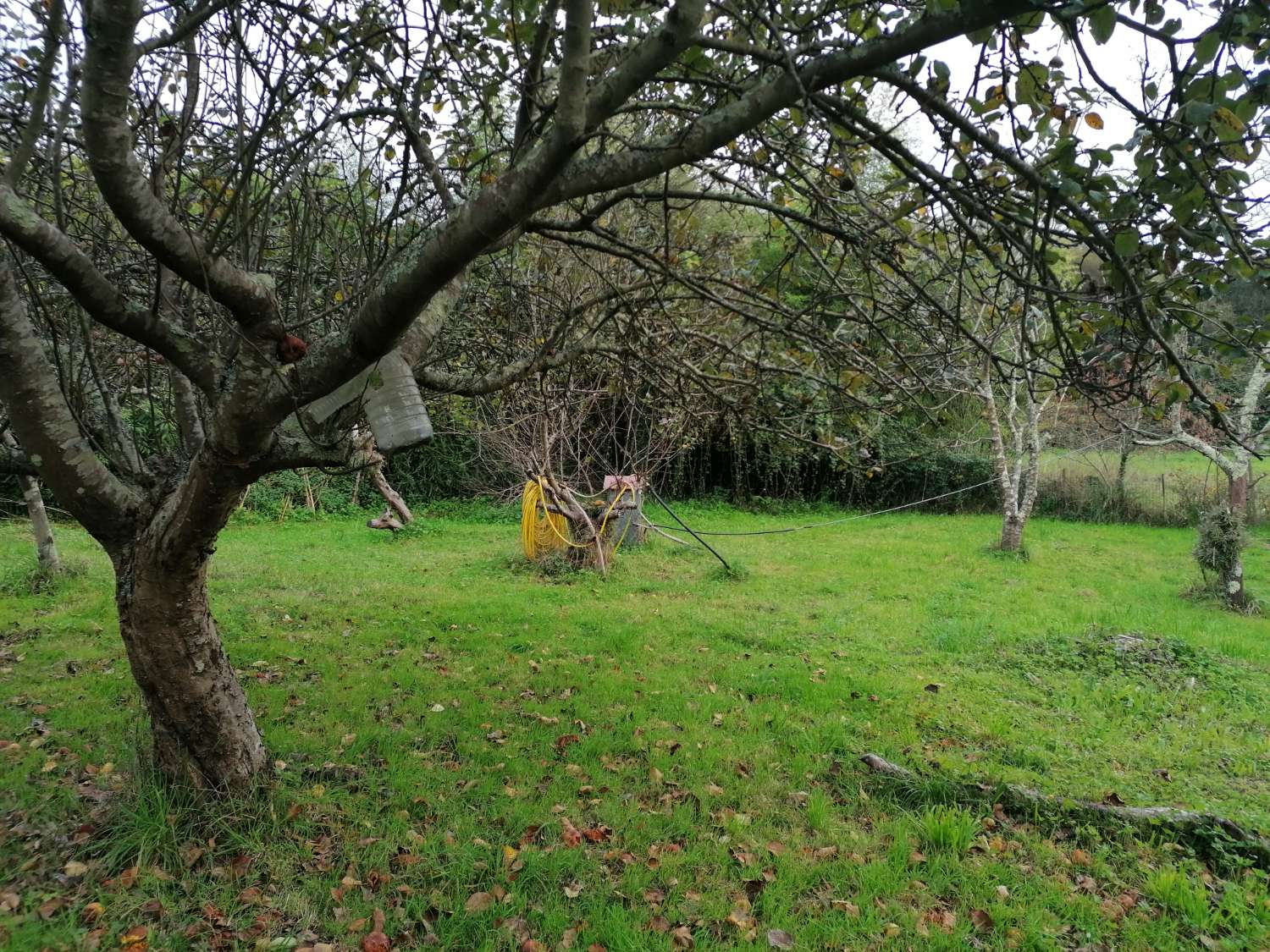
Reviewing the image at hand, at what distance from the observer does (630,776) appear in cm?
418

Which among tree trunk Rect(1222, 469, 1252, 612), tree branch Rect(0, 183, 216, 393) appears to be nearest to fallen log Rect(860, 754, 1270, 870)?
tree branch Rect(0, 183, 216, 393)

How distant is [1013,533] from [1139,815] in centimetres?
897

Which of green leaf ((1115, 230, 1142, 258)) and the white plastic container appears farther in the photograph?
the white plastic container

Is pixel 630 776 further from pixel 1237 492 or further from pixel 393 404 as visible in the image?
pixel 1237 492

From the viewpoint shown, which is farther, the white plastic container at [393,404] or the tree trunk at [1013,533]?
the tree trunk at [1013,533]

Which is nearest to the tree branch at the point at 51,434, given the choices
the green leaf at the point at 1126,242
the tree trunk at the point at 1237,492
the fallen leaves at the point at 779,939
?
the fallen leaves at the point at 779,939

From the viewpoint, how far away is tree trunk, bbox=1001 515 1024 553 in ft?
39.2

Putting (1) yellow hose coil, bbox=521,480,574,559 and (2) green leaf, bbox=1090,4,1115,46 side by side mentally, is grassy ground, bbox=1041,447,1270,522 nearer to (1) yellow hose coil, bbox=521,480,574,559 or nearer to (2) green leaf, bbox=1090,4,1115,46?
(1) yellow hose coil, bbox=521,480,574,559

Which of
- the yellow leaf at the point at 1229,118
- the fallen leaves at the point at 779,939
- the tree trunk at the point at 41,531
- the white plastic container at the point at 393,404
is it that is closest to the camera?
the yellow leaf at the point at 1229,118

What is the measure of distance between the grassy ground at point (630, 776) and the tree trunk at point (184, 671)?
175 mm

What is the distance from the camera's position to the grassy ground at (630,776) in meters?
2.97

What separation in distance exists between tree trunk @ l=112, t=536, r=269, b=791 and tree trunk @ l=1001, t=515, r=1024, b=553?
1164cm

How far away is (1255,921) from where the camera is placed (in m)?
3.10

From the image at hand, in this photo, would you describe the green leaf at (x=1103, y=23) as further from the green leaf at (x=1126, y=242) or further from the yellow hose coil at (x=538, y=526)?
the yellow hose coil at (x=538, y=526)
